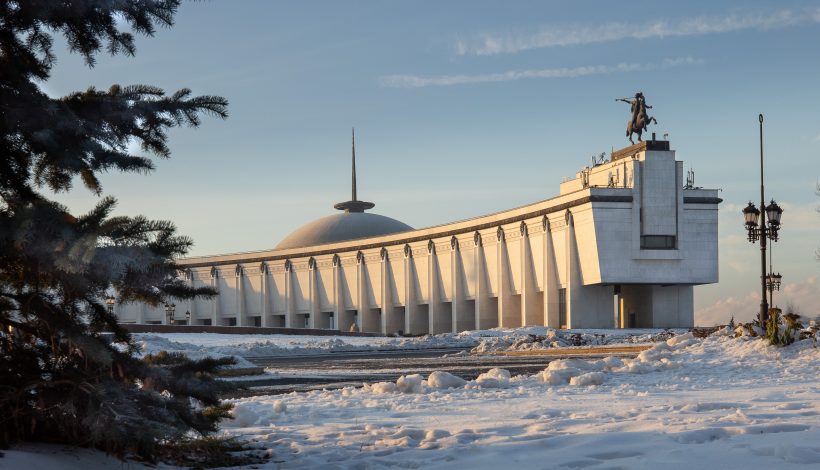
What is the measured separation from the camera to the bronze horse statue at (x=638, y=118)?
70.9 m

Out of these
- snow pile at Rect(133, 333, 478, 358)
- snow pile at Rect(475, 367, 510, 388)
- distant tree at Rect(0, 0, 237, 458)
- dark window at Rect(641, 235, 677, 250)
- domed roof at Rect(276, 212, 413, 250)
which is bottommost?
snow pile at Rect(133, 333, 478, 358)

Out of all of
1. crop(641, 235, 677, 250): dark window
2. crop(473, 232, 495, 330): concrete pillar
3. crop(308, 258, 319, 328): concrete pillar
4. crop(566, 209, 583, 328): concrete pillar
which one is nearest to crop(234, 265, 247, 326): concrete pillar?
crop(308, 258, 319, 328): concrete pillar

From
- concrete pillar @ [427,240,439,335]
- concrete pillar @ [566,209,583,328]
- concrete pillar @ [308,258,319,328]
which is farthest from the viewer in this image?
concrete pillar @ [308,258,319,328]

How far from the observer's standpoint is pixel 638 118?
234ft

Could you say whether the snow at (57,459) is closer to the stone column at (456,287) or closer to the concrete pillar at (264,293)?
the stone column at (456,287)

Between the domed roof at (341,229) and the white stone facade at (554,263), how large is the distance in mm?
11794

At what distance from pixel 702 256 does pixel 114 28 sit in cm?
6694

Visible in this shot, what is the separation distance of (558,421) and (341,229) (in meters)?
102

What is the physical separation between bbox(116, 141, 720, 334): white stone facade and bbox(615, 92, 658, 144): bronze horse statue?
1.50 metres

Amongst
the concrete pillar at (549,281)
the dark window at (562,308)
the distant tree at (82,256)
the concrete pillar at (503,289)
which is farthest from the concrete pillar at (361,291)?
the distant tree at (82,256)

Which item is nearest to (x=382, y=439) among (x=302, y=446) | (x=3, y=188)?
(x=302, y=446)

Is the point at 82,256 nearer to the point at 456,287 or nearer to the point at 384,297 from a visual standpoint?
the point at 456,287

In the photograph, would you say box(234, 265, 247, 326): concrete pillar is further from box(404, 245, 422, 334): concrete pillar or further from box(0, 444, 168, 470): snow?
box(0, 444, 168, 470): snow

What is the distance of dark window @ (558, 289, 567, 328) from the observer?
241ft
